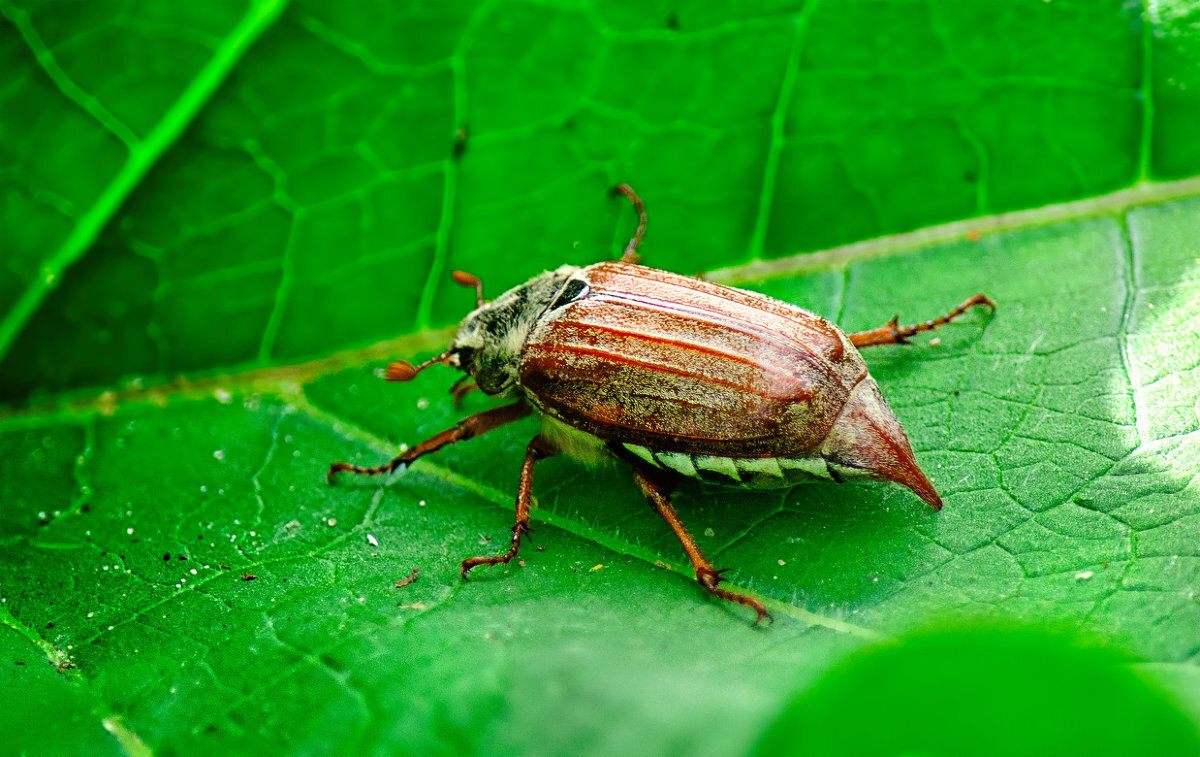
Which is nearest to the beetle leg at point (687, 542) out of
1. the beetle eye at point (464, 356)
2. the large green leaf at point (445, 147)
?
the beetle eye at point (464, 356)

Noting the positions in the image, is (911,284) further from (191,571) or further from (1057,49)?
(191,571)

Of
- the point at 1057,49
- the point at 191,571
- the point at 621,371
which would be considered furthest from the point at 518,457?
the point at 1057,49

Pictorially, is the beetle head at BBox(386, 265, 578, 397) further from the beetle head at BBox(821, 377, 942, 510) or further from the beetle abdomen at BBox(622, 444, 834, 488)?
the beetle head at BBox(821, 377, 942, 510)

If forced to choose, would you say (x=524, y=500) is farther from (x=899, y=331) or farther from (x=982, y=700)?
(x=982, y=700)

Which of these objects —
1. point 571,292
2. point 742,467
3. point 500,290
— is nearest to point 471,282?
point 500,290

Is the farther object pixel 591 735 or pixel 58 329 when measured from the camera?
pixel 58 329

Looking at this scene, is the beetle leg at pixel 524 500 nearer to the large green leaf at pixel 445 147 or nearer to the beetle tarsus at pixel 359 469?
the beetle tarsus at pixel 359 469
